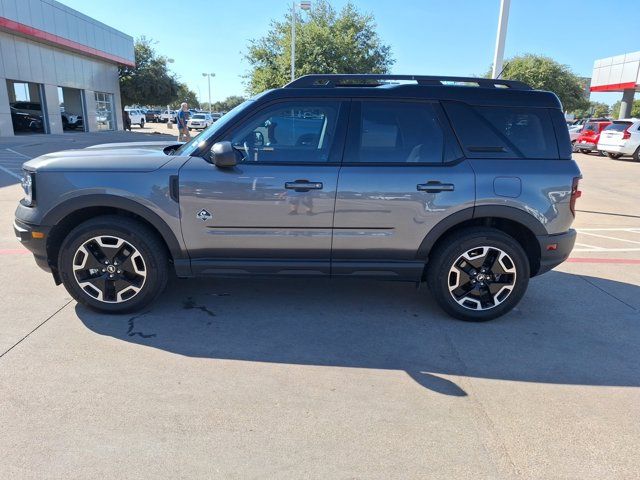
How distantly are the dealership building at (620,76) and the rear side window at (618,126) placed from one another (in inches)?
634

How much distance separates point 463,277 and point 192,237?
2275 mm

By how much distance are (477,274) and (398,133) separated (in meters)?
1.36

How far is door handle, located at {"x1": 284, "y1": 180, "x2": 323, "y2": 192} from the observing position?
3686mm

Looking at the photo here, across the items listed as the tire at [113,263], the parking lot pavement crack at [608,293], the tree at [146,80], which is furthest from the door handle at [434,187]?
the tree at [146,80]

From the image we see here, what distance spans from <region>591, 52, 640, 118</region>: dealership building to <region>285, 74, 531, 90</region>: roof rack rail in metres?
36.5

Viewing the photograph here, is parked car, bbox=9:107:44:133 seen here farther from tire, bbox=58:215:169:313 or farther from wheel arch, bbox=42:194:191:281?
tire, bbox=58:215:169:313

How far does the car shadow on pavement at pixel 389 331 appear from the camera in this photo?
11.0 feet

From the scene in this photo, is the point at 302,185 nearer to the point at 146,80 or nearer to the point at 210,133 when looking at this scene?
the point at 210,133

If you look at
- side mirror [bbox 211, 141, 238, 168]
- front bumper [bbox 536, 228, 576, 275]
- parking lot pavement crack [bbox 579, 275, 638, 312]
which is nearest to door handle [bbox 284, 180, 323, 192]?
side mirror [bbox 211, 141, 238, 168]

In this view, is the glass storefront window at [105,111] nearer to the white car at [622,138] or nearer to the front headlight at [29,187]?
the white car at [622,138]

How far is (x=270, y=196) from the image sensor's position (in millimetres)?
3699

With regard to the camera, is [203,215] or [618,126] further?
[618,126]

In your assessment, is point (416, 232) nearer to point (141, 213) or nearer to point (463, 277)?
point (463, 277)

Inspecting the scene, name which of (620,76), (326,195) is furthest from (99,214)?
(620,76)
